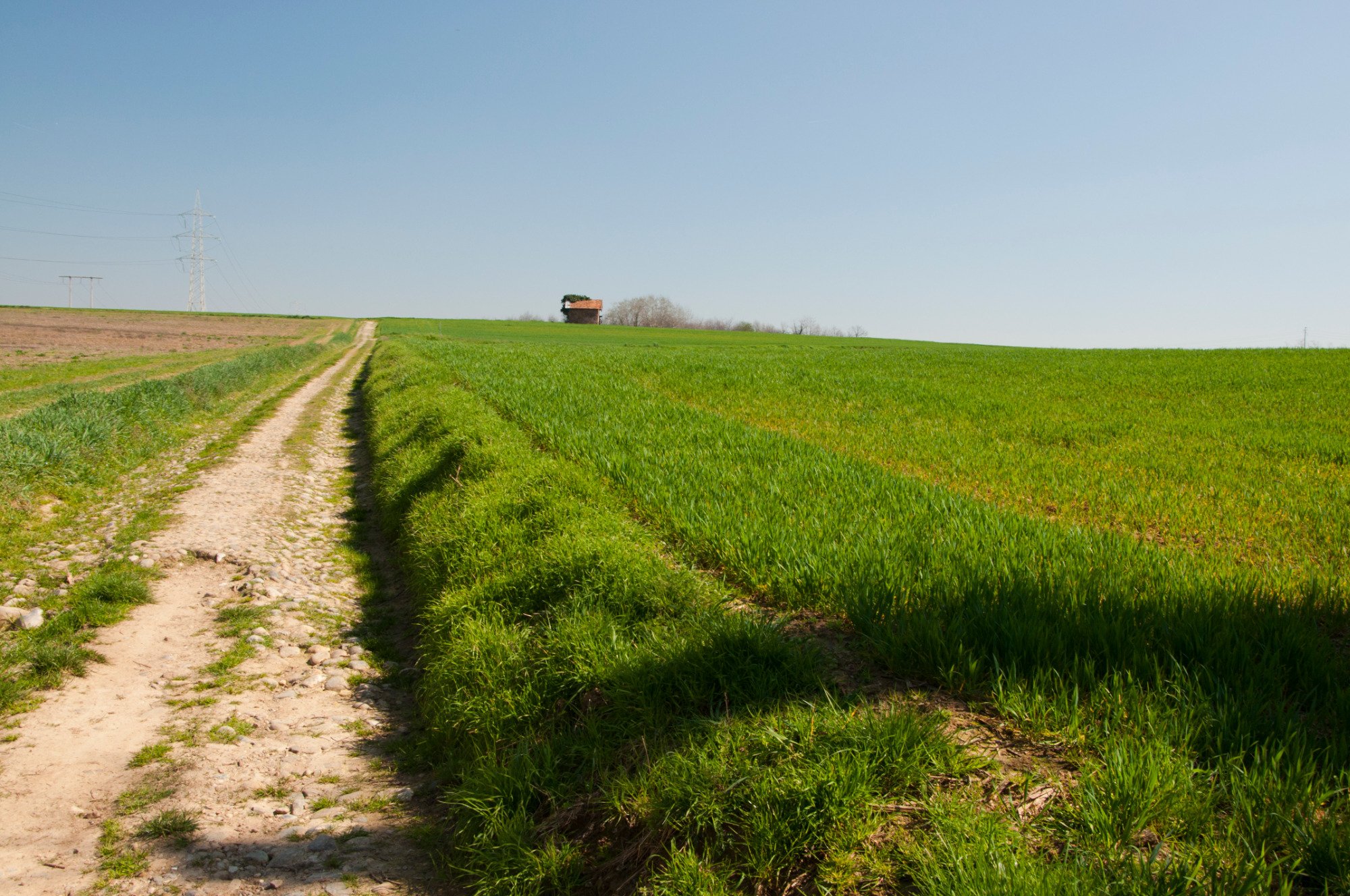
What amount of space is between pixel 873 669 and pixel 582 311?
12158 cm

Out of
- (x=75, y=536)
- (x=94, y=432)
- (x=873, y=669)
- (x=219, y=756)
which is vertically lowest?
(x=219, y=756)

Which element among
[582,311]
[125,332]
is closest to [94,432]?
[125,332]

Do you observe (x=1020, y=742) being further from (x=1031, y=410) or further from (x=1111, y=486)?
(x=1031, y=410)

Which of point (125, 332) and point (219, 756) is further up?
point (125, 332)

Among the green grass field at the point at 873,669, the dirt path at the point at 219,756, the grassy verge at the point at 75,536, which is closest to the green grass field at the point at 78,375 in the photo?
the grassy verge at the point at 75,536

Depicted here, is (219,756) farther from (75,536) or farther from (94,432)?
(94,432)

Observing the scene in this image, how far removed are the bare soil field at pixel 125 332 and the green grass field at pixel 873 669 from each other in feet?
100

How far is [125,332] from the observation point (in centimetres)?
5431

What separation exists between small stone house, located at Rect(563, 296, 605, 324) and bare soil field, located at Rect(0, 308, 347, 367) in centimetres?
3674

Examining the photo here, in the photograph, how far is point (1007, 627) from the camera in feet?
11.4

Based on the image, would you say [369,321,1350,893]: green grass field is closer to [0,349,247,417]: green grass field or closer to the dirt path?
the dirt path

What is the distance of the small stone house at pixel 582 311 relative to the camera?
122 meters

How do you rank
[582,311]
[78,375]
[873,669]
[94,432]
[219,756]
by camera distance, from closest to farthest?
[873,669]
[219,756]
[94,432]
[78,375]
[582,311]

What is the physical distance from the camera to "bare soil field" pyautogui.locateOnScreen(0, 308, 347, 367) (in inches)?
1395
